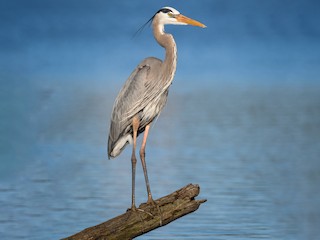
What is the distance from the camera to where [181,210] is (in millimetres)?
6164

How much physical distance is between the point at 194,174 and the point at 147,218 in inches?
166

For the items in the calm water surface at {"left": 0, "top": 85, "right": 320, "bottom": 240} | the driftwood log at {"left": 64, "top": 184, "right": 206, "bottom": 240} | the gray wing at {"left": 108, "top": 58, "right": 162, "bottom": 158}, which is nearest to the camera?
the driftwood log at {"left": 64, "top": 184, "right": 206, "bottom": 240}

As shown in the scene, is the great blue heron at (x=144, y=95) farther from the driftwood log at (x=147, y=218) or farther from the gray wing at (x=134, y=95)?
the driftwood log at (x=147, y=218)

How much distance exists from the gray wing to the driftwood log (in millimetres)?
908

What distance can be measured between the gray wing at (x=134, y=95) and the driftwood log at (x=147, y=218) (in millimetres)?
908

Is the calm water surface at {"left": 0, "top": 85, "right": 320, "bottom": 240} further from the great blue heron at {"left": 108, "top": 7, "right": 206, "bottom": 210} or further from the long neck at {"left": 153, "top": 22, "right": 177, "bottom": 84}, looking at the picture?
the long neck at {"left": 153, "top": 22, "right": 177, "bottom": 84}

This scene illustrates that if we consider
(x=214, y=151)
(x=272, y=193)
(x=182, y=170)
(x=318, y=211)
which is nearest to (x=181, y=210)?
(x=318, y=211)

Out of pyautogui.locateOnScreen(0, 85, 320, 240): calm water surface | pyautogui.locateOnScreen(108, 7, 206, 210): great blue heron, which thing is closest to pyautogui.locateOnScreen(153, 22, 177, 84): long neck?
pyautogui.locateOnScreen(108, 7, 206, 210): great blue heron

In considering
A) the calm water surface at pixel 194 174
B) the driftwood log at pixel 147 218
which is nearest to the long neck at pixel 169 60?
the driftwood log at pixel 147 218

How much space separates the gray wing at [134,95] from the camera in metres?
6.99

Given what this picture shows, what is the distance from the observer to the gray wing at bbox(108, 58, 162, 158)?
6992 millimetres

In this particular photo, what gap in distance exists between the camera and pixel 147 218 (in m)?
6.29

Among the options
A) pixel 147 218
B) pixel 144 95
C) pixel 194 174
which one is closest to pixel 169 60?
pixel 144 95

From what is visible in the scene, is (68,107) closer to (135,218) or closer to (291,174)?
(291,174)
